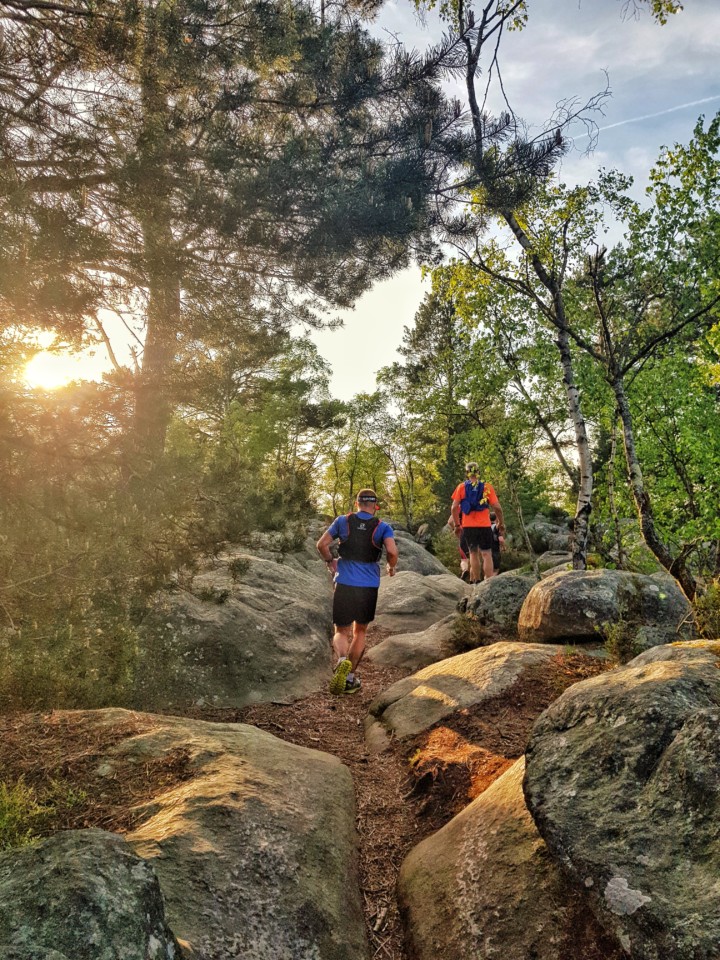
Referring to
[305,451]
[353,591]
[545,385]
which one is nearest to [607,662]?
[353,591]

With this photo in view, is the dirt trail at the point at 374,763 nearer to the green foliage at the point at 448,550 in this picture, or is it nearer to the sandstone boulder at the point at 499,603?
the sandstone boulder at the point at 499,603

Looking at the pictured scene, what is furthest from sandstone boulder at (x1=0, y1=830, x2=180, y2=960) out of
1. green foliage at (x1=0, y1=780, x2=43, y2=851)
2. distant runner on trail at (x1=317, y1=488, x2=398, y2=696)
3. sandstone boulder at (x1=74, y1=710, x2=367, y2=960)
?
distant runner on trail at (x1=317, y1=488, x2=398, y2=696)

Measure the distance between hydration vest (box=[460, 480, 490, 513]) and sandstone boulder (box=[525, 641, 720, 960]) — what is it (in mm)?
8617

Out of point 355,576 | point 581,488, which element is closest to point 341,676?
point 355,576

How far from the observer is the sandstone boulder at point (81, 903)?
86.6 inches

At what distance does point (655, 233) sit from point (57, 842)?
13794 mm

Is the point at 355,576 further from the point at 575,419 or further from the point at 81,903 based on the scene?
the point at 575,419

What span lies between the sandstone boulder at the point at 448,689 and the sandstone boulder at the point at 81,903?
4.29 m

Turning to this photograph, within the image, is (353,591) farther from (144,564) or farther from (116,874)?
(116,874)

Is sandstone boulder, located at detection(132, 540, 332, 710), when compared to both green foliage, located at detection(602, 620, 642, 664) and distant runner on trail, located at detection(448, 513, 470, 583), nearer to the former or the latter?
green foliage, located at detection(602, 620, 642, 664)

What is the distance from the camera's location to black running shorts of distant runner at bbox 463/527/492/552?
43.4 feet

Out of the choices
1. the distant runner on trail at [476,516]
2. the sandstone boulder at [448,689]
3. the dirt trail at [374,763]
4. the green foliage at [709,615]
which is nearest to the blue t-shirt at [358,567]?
the sandstone boulder at [448,689]

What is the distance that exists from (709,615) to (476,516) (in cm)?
673

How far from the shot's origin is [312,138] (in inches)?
292
